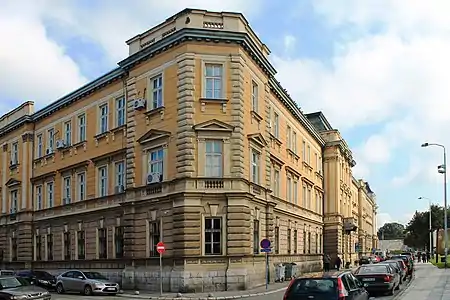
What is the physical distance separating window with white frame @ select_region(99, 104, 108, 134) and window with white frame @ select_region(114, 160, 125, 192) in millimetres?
3032

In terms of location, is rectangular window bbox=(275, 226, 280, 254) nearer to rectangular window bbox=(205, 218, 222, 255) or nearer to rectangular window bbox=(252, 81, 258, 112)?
rectangular window bbox=(252, 81, 258, 112)

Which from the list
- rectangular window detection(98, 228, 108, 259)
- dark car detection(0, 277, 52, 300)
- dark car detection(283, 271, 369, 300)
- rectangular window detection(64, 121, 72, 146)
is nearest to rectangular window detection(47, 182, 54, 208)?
rectangular window detection(64, 121, 72, 146)

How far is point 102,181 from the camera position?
43.0 meters

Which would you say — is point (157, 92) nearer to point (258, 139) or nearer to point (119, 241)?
point (258, 139)

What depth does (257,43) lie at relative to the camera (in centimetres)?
3872

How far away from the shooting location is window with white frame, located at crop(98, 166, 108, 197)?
42.4m

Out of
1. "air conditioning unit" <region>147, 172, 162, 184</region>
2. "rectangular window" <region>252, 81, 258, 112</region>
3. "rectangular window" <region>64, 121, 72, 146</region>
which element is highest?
"rectangular window" <region>252, 81, 258, 112</region>

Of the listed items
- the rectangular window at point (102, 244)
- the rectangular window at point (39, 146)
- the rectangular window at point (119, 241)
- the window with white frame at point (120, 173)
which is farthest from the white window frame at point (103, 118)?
the rectangular window at point (39, 146)

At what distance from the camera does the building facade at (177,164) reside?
33.8 m

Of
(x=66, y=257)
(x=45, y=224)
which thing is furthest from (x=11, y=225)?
(x=66, y=257)

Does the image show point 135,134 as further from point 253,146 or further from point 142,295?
point 142,295

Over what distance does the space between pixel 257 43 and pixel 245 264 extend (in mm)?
13321

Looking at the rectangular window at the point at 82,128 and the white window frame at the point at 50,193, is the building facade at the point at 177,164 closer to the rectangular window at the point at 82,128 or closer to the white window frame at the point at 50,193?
the rectangular window at the point at 82,128

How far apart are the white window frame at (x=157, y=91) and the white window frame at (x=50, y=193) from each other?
16.1 metres
